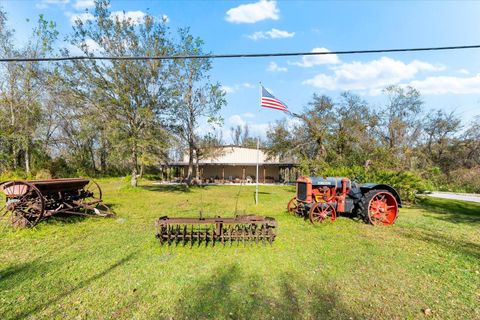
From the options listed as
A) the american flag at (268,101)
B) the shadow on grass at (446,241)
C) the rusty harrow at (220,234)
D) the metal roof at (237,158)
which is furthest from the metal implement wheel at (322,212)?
the metal roof at (237,158)

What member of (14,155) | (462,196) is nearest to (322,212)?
(462,196)

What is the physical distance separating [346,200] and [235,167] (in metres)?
23.7

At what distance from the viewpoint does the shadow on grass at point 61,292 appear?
10.4 feet

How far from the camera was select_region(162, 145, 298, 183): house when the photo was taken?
30.1 metres

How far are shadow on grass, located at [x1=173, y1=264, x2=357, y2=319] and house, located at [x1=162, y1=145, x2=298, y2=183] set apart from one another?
25.6m

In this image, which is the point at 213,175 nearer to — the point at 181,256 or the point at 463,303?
the point at 181,256

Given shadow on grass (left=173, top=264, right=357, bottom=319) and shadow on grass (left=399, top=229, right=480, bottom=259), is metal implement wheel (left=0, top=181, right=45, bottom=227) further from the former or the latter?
shadow on grass (left=399, top=229, right=480, bottom=259)

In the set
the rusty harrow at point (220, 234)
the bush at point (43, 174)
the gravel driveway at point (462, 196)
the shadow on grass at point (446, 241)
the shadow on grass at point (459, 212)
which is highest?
the bush at point (43, 174)

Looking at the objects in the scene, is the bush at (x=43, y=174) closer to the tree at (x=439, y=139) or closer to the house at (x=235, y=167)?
the house at (x=235, y=167)

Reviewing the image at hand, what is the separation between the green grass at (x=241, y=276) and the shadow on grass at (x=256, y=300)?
0.01 metres

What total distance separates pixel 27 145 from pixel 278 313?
25.6m

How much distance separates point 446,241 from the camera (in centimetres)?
641

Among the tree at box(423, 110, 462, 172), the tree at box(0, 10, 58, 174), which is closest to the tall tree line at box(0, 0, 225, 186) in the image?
the tree at box(0, 10, 58, 174)

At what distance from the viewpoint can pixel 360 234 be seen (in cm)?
689
